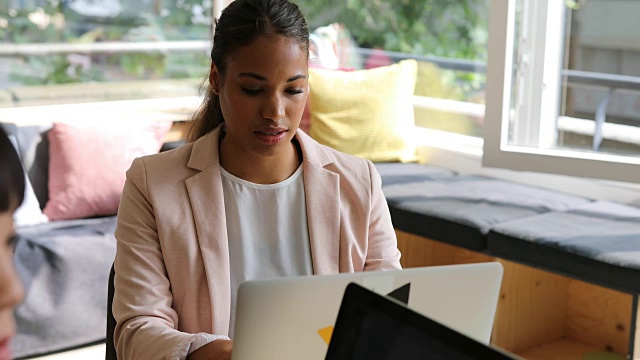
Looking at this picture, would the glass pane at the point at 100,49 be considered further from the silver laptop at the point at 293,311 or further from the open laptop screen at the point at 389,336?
the open laptop screen at the point at 389,336

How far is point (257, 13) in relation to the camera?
4.69 feet

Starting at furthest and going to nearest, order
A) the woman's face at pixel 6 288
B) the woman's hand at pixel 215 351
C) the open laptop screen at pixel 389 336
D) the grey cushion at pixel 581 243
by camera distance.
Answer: the grey cushion at pixel 581 243
the woman's hand at pixel 215 351
the open laptop screen at pixel 389 336
the woman's face at pixel 6 288

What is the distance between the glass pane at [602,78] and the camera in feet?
9.59

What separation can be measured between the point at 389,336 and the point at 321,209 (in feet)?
2.59

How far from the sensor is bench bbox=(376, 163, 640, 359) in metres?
2.59

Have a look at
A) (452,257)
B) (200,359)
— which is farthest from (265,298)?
(452,257)

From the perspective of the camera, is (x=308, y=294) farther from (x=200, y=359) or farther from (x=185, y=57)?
(x=185, y=57)

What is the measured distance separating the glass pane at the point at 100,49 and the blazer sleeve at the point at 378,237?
110 inches

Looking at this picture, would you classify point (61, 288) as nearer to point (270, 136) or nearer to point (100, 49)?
point (100, 49)

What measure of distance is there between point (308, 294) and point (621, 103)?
2355 millimetres

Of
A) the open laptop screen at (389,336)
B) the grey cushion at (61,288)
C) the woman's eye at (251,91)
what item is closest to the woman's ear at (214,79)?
the woman's eye at (251,91)

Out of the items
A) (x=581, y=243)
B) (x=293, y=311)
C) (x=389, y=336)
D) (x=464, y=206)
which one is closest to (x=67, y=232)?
(x=464, y=206)

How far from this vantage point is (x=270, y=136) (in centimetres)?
143

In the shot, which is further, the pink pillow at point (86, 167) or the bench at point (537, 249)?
the pink pillow at point (86, 167)
